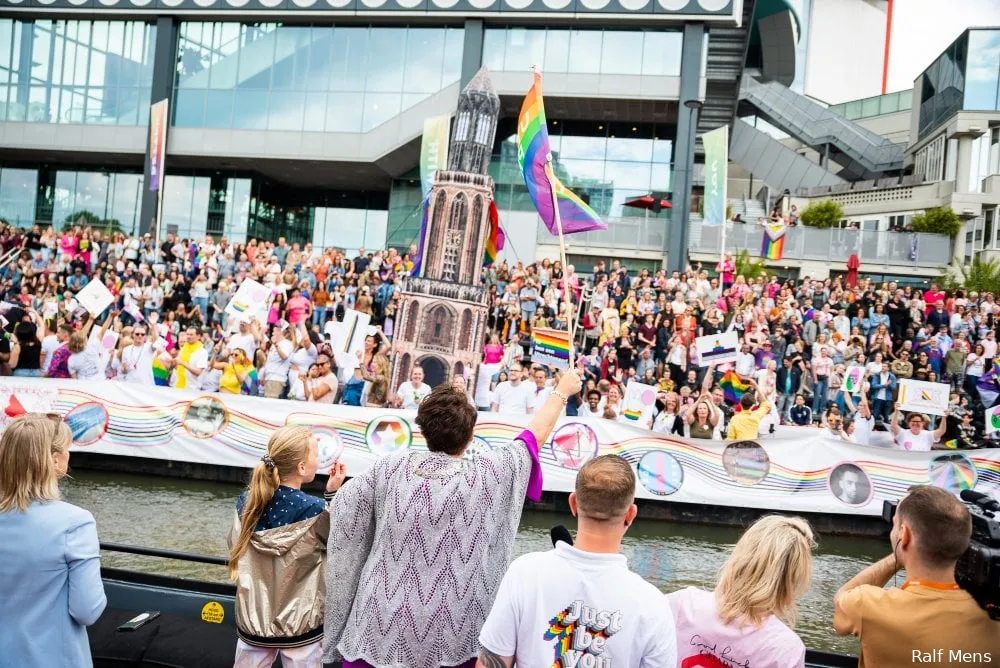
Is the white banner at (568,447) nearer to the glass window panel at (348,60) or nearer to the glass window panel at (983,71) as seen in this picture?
the glass window panel at (348,60)

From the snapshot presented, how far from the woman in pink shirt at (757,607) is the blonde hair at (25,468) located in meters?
2.34

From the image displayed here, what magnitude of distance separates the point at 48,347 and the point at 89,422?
222cm

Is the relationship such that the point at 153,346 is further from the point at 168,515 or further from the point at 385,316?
the point at 385,316

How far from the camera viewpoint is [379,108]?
122 feet

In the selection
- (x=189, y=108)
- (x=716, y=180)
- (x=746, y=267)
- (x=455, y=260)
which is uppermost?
(x=189, y=108)

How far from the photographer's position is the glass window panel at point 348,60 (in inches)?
1460

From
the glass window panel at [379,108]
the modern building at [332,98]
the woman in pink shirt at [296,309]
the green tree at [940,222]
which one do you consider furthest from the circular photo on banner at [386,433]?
the green tree at [940,222]

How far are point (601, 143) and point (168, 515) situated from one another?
2897cm

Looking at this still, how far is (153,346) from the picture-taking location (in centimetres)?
1484

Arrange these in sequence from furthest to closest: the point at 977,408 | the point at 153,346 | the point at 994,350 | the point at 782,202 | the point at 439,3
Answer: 1. the point at 782,202
2. the point at 439,3
3. the point at 994,350
4. the point at 977,408
5. the point at 153,346

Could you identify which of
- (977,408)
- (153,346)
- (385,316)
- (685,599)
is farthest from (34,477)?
(385,316)

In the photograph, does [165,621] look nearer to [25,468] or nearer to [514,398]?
[25,468]

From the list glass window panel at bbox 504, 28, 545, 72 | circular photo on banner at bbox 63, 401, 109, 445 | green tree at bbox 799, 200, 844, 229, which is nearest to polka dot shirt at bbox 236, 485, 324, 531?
circular photo on banner at bbox 63, 401, 109, 445

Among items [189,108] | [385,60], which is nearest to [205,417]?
[385,60]
